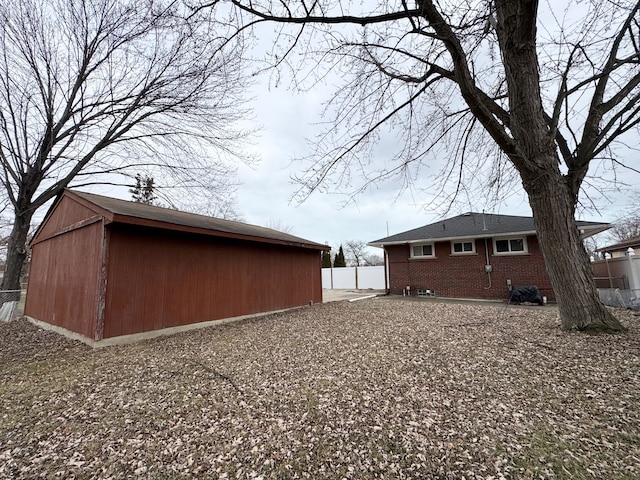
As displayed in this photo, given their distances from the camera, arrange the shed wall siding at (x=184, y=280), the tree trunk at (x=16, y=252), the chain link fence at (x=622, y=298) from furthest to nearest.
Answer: the tree trunk at (x=16, y=252)
the chain link fence at (x=622, y=298)
the shed wall siding at (x=184, y=280)

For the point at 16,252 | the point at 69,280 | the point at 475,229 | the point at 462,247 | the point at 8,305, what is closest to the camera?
the point at 69,280

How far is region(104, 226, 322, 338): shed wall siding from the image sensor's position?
5066 mm

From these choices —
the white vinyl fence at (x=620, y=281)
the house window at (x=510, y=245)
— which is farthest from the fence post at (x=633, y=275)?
the house window at (x=510, y=245)

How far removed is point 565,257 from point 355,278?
14.9 m

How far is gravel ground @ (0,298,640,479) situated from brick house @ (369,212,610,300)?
6318mm

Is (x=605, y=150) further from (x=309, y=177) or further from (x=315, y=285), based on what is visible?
(x=315, y=285)

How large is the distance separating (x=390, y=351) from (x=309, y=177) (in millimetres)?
3127

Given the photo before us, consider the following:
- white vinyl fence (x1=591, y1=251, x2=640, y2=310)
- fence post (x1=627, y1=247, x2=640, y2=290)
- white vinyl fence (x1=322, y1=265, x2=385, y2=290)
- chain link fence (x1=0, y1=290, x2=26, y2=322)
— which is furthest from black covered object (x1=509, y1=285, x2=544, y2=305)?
chain link fence (x1=0, y1=290, x2=26, y2=322)

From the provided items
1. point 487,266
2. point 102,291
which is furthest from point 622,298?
point 102,291

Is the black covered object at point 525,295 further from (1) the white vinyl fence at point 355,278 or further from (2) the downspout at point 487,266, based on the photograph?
(1) the white vinyl fence at point 355,278

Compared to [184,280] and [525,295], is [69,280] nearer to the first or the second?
[184,280]

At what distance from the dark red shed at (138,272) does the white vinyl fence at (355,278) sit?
10.8 metres

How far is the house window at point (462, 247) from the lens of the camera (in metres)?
11.3

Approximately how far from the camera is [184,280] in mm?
5949
